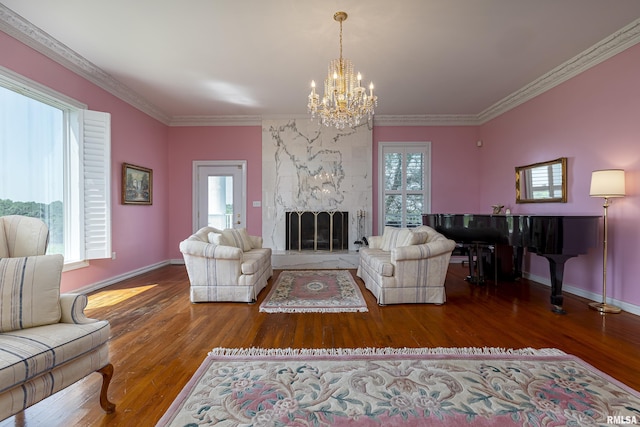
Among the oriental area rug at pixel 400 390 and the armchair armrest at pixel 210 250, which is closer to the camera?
the oriental area rug at pixel 400 390

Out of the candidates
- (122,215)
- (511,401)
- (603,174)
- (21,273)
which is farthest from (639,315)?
(122,215)

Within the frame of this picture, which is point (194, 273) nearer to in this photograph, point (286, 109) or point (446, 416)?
point (446, 416)

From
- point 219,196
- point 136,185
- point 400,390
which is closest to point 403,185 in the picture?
point 219,196

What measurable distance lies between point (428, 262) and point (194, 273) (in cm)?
285

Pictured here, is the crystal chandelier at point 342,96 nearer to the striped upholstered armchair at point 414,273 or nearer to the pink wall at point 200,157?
the striped upholstered armchair at point 414,273

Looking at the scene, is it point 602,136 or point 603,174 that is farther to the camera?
point 602,136

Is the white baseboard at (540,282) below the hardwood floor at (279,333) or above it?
above

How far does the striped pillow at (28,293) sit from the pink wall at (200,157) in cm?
451

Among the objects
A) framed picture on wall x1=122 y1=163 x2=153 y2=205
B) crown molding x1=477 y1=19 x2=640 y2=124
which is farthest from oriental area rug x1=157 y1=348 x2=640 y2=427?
framed picture on wall x1=122 y1=163 x2=153 y2=205

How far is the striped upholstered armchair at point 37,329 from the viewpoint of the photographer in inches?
51.6

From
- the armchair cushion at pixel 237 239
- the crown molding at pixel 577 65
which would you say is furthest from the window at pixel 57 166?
the crown molding at pixel 577 65

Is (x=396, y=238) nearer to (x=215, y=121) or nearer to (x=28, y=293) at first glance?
(x=28, y=293)

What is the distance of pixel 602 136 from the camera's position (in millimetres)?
3496

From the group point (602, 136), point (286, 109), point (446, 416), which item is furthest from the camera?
point (286, 109)
